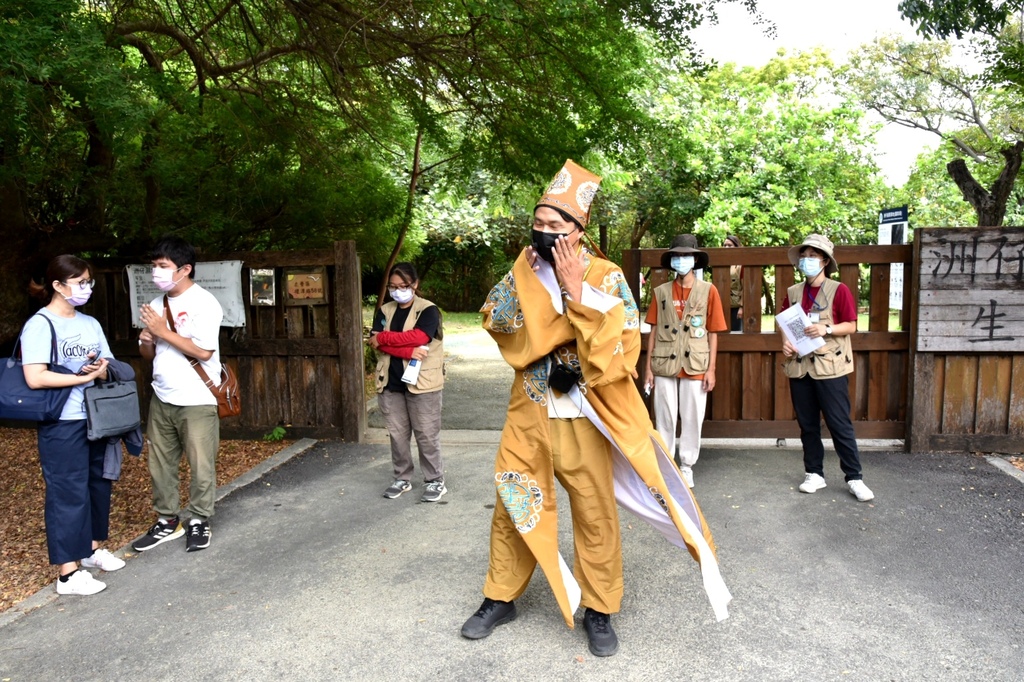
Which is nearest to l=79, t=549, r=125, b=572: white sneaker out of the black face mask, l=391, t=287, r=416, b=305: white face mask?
l=391, t=287, r=416, b=305: white face mask

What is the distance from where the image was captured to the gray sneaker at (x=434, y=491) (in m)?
5.65

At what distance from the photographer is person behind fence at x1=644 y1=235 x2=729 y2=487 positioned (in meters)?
5.79

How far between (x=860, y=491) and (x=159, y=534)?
476 centimetres

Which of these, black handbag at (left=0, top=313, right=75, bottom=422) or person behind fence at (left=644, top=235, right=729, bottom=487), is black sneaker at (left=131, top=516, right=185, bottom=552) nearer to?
black handbag at (left=0, top=313, right=75, bottom=422)

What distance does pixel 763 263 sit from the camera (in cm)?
658

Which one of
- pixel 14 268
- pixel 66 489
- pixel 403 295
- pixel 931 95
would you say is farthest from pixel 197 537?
pixel 931 95

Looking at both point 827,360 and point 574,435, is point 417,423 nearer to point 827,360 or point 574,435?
point 574,435

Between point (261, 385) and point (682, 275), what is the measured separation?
4305 mm

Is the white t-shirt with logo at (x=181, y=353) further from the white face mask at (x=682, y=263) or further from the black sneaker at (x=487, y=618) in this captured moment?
the white face mask at (x=682, y=263)

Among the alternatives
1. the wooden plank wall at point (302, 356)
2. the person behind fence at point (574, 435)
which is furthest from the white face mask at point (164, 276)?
the wooden plank wall at point (302, 356)

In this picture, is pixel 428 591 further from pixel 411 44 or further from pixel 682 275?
pixel 411 44

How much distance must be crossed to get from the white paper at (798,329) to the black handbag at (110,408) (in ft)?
14.2

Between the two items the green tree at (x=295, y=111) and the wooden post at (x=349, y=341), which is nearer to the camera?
the green tree at (x=295, y=111)

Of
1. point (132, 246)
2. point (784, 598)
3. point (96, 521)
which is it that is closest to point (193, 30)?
point (132, 246)
